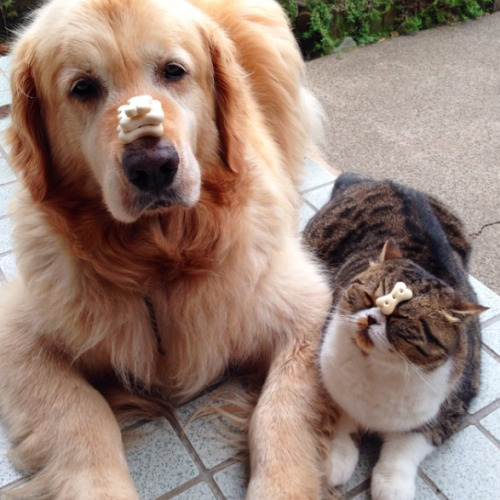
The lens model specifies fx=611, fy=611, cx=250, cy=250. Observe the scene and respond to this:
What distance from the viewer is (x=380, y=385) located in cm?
182

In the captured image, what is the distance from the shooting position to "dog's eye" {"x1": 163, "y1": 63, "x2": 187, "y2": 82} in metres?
1.85

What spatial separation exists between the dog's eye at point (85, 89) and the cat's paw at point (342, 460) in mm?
1316

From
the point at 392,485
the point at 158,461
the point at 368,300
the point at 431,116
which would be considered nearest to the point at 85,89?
the point at 368,300

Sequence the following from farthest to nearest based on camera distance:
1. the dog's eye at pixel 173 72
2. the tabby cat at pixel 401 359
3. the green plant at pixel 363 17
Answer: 1. the green plant at pixel 363 17
2. the dog's eye at pixel 173 72
3. the tabby cat at pixel 401 359

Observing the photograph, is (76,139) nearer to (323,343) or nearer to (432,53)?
(323,343)

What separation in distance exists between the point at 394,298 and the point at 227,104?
87 cm

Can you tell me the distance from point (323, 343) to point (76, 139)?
3.48ft

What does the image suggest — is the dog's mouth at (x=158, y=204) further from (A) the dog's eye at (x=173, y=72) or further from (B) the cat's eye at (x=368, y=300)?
(B) the cat's eye at (x=368, y=300)

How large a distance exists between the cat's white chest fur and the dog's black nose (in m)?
0.70

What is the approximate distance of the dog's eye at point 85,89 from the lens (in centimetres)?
180

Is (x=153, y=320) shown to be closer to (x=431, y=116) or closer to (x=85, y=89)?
(x=85, y=89)

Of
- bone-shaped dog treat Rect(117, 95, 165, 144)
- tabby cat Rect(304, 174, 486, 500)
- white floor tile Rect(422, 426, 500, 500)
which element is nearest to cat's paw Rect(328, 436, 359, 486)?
tabby cat Rect(304, 174, 486, 500)

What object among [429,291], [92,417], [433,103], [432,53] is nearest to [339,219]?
[429,291]

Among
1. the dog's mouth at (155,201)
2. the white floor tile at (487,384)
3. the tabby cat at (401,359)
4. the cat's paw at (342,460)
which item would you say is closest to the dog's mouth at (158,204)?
the dog's mouth at (155,201)
